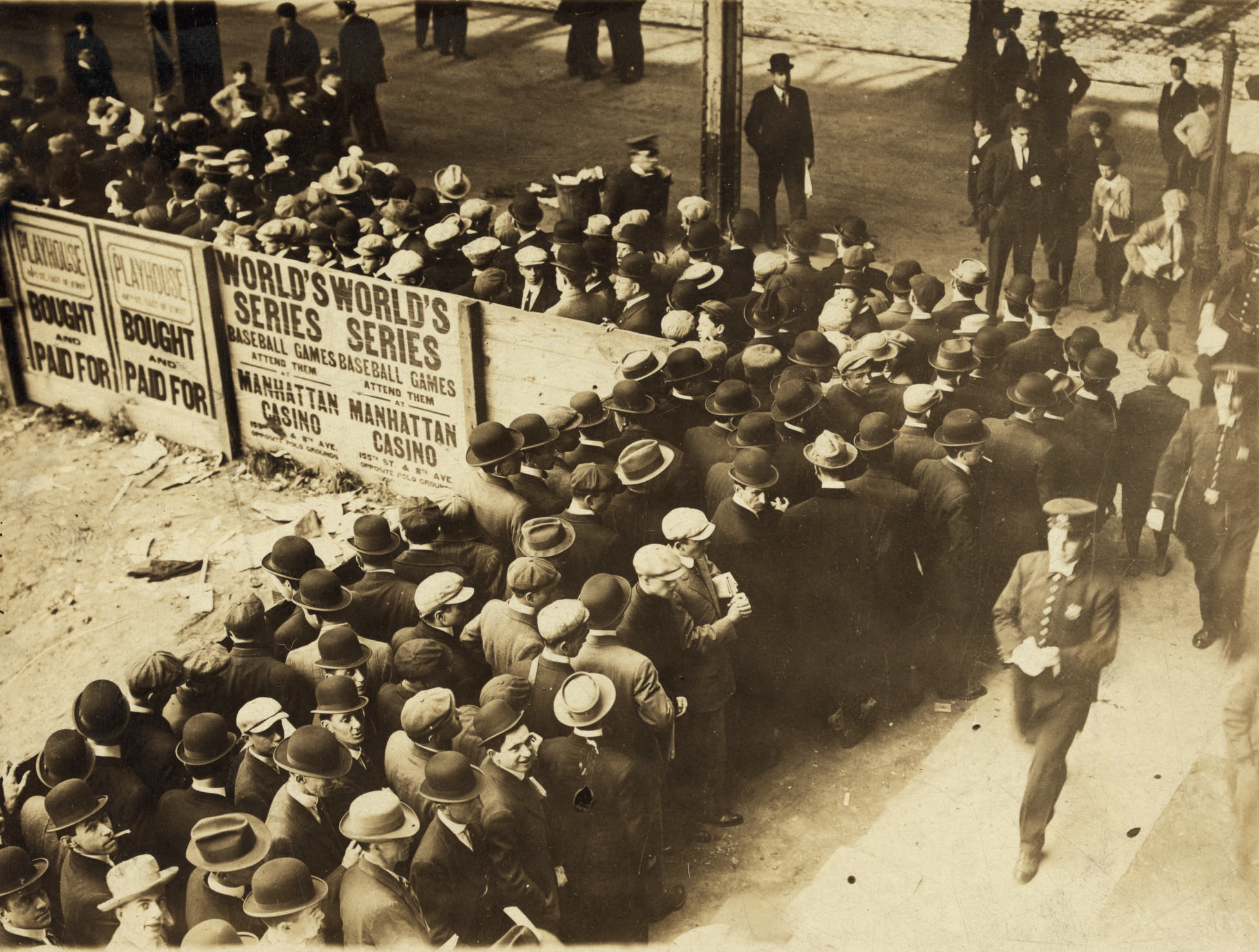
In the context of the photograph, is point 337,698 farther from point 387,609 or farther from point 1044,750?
point 1044,750

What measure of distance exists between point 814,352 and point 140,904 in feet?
16.9

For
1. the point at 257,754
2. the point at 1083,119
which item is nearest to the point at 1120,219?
the point at 1083,119

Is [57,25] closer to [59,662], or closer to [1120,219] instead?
[59,662]

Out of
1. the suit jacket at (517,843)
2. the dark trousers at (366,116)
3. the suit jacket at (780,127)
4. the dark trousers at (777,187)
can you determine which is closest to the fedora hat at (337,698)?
the suit jacket at (517,843)

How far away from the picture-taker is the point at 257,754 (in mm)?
5609

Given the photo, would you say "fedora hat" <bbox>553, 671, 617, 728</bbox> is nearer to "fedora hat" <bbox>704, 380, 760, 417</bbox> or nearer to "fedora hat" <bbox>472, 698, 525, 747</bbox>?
"fedora hat" <bbox>472, 698, 525, 747</bbox>

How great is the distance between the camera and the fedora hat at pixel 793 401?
7398 mm

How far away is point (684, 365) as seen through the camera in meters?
8.01

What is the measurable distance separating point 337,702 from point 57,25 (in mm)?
21001

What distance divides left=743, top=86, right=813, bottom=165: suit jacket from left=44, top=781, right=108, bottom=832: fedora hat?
10.1m

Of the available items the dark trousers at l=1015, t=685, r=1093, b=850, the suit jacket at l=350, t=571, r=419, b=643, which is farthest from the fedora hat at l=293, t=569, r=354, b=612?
the dark trousers at l=1015, t=685, r=1093, b=850

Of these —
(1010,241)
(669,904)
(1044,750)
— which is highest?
(1010,241)

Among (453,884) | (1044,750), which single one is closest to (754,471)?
(1044,750)

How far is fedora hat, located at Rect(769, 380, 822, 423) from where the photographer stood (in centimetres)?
Result: 740
